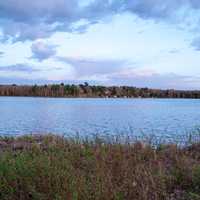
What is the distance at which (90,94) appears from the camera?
132m

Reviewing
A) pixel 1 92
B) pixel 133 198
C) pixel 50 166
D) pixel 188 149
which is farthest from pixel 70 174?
pixel 1 92

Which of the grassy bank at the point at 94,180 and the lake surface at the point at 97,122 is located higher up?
the grassy bank at the point at 94,180

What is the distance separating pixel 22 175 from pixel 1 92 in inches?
5196

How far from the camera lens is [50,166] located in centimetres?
669

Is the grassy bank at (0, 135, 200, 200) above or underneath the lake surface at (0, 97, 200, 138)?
above

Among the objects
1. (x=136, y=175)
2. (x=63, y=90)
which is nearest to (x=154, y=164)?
(x=136, y=175)

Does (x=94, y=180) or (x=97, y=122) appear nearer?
(x=94, y=180)

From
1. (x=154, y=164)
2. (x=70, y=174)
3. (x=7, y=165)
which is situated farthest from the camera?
(x=154, y=164)

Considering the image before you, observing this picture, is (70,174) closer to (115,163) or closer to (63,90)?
(115,163)

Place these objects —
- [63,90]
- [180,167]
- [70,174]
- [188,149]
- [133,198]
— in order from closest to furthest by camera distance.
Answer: [133,198] < [70,174] < [180,167] < [188,149] < [63,90]

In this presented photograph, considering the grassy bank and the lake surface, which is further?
the lake surface

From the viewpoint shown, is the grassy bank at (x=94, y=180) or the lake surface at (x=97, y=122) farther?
the lake surface at (x=97, y=122)

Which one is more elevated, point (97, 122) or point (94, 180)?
point (94, 180)

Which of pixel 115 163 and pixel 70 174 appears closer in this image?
pixel 70 174
